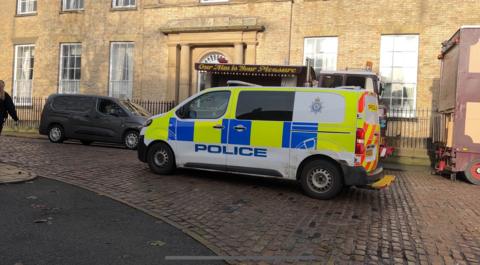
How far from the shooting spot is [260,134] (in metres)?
7.98

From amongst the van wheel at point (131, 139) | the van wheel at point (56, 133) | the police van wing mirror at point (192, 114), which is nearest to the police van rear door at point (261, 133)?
the police van wing mirror at point (192, 114)

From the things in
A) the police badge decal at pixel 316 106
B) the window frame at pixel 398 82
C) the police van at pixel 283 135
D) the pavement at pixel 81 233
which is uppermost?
the window frame at pixel 398 82

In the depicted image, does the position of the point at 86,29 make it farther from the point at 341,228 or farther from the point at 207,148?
the point at 341,228

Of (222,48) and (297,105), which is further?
(222,48)

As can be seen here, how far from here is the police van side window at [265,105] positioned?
783 centimetres

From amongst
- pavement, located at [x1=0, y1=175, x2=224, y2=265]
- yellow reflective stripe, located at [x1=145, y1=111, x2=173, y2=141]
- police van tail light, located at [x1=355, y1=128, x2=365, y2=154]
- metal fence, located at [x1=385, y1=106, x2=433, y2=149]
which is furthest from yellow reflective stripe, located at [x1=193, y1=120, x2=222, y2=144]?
metal fence, located at [x1=385, y1=106, x2=433, y2=149]

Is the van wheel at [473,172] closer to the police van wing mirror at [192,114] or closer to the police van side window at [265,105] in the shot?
the police van side window at [265,105]

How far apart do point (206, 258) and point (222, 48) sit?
1704cm

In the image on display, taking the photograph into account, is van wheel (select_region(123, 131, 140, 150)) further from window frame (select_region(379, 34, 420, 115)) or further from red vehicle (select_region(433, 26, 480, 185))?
window frame (select_region(379, 34, 420, 115))

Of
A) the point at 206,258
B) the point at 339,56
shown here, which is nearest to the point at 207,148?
the point at 206,258

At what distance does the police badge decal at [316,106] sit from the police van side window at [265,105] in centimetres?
36

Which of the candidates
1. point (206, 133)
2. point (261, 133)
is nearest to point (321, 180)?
point (261, 133)

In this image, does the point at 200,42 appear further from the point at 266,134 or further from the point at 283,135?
the point at 283,135

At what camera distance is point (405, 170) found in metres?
13.4
